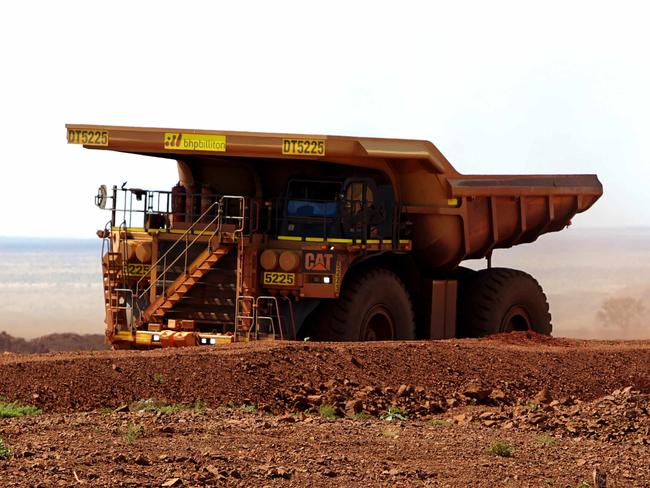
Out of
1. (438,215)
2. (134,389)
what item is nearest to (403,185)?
(438,215)

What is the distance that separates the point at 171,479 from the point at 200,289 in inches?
470

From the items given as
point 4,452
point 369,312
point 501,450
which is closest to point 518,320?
point 369,312

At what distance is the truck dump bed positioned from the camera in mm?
22125

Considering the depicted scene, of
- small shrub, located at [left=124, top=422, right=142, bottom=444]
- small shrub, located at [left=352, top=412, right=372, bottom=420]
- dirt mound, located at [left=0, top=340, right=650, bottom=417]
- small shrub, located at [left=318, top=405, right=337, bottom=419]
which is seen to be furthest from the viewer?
dirt mound, located at [left=0, top=340, right=650, bottom=417]

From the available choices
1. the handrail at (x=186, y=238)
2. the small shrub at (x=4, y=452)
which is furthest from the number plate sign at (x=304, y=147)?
the small shrub at (x=4, y=452)

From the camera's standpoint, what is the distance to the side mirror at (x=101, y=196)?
2308cm

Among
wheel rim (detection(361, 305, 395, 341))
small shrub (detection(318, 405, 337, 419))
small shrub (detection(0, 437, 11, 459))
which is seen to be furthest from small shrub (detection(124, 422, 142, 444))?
wheel rim (detection(361, 305, 395, 341))

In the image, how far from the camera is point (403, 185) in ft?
Answer: 78.9

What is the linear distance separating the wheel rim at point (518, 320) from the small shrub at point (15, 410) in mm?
13056

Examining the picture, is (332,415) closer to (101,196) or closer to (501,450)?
(501,450)

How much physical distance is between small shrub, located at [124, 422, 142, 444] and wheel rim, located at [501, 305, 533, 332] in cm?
1446

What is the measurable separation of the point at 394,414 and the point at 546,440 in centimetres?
274

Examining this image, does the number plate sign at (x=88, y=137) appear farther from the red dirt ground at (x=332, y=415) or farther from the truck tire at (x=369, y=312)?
the truck tire at (x=369, y=312)

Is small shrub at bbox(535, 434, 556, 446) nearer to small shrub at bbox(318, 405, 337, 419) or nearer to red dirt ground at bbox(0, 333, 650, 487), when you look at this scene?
red dirt ground at bbox(0, 333, 650, 487)
